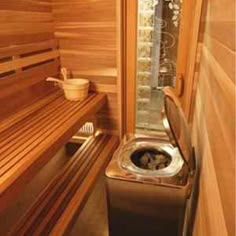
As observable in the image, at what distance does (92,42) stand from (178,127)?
1281mm

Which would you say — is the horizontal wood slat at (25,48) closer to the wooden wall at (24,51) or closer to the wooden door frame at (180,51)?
the wooden wall at (24,51)

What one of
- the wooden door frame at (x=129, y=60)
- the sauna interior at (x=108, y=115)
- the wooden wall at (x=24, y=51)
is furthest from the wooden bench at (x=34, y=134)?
the wooden door frame at (x=129, y=60)

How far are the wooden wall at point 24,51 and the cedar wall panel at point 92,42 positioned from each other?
11 cm

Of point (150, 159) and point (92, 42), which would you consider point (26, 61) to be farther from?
point (150, 159)

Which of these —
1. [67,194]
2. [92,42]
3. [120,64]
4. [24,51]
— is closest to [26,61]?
[24,51]

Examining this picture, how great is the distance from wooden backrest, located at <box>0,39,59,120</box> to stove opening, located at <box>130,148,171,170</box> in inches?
36.4

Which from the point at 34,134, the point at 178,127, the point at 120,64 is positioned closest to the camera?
the point at 178,127

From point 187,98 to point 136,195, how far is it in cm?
100

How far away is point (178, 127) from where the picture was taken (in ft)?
3.83

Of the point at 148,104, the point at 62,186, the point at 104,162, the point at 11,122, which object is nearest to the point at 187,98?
the point at 148,104

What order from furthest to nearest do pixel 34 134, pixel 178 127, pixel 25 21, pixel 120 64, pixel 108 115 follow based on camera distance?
pixel 108 115 < pixel 120 64 < pixel 25 21 < pixel 34 134 < pixel 178 127

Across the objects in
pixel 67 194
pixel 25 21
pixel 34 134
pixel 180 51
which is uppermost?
pixel 25 21

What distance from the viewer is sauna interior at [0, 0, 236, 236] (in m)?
1.17

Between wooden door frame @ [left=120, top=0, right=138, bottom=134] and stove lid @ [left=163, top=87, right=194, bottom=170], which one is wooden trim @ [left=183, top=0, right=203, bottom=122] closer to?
wooden door frame @ [left=120, top=0, right=138, bottom=134]
